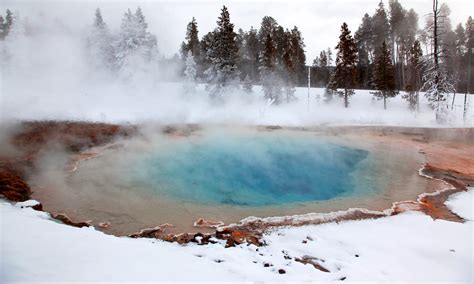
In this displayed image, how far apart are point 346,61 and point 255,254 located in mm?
31771

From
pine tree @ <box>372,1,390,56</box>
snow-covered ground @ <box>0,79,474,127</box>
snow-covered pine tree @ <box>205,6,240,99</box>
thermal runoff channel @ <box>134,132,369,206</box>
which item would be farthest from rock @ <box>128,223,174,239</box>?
pine tree @ <box>372,1,390,56</box>

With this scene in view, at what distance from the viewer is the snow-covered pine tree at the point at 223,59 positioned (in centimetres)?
3372

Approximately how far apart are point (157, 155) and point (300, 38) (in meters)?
41.8

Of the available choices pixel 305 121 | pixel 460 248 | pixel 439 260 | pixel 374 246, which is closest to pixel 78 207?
pixel 374 246

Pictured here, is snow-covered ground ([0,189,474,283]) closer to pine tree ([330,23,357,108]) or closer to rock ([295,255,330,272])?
rock ([295,255,330,272])

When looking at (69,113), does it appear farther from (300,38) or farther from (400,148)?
(300,38)

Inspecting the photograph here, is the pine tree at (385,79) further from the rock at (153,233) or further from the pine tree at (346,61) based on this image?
the rock at (153,233)

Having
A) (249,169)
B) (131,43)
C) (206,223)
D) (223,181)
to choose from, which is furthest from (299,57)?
(206,223)

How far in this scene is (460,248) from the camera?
8109 millimetres

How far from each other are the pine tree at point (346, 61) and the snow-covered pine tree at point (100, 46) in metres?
27.5

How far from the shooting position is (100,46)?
4222 cm

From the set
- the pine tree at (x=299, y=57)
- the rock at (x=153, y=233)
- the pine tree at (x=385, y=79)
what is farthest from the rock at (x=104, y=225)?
the pine tree at (x=299, y=57)

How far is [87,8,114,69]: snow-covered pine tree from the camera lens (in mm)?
41719

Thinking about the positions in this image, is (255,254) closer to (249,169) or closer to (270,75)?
(249,169)
